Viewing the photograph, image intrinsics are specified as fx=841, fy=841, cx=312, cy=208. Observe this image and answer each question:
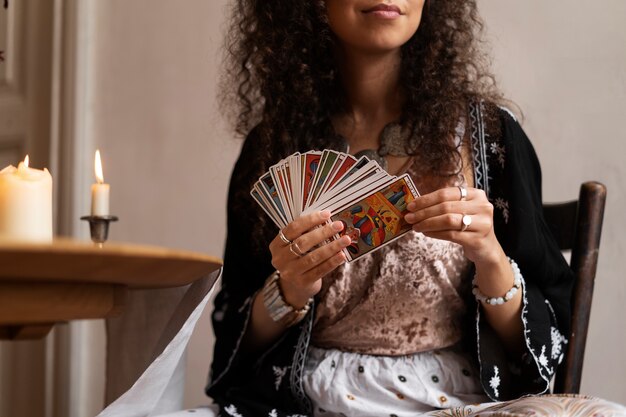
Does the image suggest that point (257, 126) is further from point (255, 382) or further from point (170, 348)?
point (170, 348)

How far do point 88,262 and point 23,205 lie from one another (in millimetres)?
276

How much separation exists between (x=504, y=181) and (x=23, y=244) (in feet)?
3.76

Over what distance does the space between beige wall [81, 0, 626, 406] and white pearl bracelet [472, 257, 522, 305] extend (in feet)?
2.11

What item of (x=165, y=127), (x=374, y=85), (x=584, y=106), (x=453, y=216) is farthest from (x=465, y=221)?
(x=165, y=127)

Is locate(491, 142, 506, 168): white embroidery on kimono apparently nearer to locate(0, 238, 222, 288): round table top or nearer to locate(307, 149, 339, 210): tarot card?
locate(307, 149, 339, 210): tarot card

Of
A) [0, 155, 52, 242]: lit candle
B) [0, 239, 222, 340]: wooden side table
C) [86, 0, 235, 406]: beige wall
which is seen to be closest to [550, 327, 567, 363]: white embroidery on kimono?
[0, 239, 222, 340]: wooden side table

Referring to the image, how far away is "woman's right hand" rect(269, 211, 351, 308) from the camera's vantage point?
54.8 inches

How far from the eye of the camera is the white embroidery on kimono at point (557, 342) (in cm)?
156

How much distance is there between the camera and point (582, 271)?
1.66 metres

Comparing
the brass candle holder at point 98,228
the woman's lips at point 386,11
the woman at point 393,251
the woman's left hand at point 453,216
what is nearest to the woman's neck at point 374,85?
the woman at point 393,251

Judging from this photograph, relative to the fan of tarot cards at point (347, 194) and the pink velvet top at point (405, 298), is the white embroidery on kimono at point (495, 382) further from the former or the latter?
the fan of tarot cards at point (347, 194)

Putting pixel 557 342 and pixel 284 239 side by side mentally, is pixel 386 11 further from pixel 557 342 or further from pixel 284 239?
Answer: pixel 557 342

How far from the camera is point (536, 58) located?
83.4 inches

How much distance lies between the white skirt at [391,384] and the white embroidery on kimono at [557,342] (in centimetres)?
15
